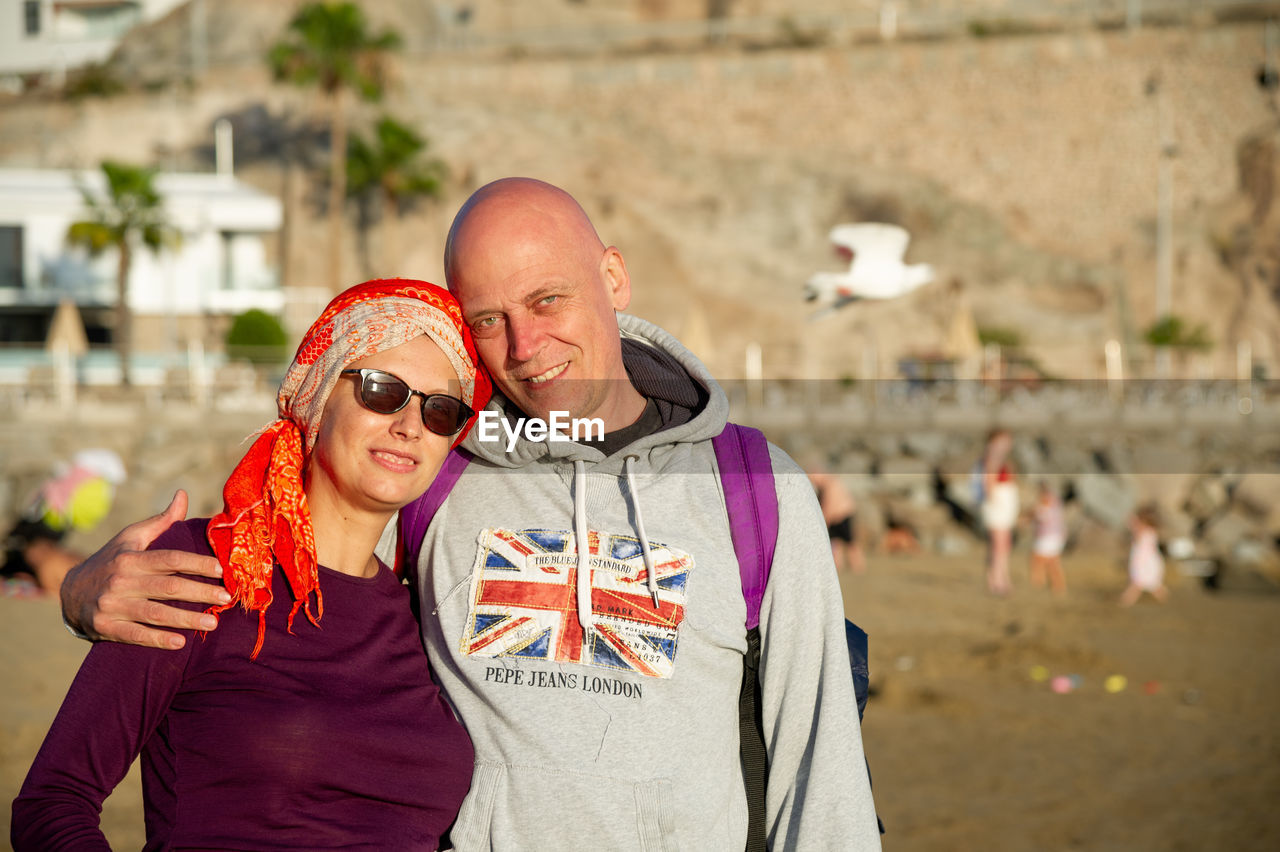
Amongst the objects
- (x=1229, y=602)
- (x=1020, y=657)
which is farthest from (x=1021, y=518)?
(x=1020, y=657)

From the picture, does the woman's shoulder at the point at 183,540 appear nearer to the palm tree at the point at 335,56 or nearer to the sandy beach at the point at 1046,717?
the sandy beach at the point at 1046,717

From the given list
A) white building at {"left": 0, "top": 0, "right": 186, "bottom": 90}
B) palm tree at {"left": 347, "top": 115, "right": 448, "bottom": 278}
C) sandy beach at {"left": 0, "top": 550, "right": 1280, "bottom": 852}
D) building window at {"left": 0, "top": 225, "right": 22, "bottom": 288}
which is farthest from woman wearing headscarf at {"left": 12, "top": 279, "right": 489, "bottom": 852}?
white building at {"left": 0, "top": 0, "right": 186, "bottom": 90}

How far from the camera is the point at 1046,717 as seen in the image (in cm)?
919

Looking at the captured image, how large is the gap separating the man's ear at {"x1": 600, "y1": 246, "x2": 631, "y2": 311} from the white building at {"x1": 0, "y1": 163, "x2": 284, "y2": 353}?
3073 cm

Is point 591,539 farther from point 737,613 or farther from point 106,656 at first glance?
point 106,656

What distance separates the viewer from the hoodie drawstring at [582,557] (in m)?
2.37

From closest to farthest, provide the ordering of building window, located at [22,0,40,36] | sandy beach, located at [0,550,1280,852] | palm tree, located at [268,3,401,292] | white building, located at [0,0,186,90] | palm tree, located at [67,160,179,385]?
1. sandy beach, located at [0,550,1280,852]
2. palm tree, located at [67,160,179,385]
3. palm tree, located at [268,3,401,292]
4. white building, located at [0,0,186,90]
5. building window, located at [22,0,40,36]

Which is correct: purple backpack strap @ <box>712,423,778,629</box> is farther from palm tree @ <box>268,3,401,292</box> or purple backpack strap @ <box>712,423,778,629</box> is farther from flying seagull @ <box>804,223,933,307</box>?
palm tree @ <box>268,3,401,292</box>

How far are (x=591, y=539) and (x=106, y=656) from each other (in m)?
0.97

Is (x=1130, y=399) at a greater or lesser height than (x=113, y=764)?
lesser

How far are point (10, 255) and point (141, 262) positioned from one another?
3398 mm

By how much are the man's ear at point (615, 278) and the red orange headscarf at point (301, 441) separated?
37 centimetres

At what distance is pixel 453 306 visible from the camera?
2.46 meters

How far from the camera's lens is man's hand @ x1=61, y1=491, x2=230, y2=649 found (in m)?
2.10
